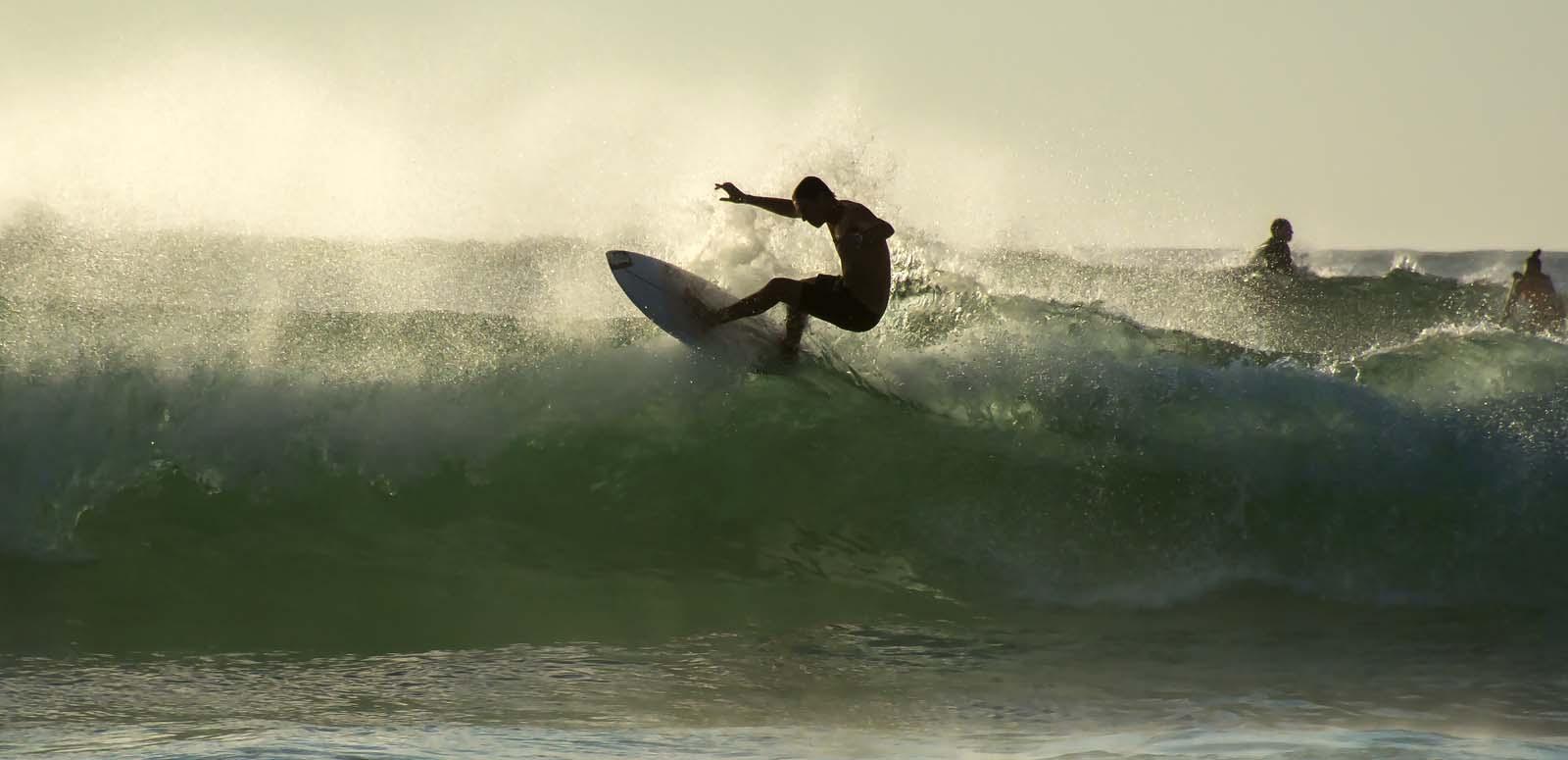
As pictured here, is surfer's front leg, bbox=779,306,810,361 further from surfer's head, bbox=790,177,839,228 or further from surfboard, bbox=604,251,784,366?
surfer's head, bbox=790,177,839,228

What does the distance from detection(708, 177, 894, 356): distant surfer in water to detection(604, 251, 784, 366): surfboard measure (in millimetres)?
356

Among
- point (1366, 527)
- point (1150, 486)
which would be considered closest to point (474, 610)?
point (1150, 486)

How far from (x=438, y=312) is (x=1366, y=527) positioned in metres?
6.79

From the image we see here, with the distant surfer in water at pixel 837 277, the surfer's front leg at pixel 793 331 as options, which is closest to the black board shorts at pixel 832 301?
the distant surfer in water at pixel 837 277

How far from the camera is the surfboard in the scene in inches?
359

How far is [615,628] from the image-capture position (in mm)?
7848

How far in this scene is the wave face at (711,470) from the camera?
8.52 metres

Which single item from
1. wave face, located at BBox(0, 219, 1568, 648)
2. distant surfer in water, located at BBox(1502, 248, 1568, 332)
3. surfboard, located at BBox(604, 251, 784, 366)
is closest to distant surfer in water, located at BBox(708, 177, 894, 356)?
surfboard, located at BBox(604, 251, 784, 366)

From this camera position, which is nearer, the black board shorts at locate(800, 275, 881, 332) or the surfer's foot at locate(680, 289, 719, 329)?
the black board shorts at locate(800, 275, 881, 332)

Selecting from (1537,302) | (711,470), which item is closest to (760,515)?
(711,470)

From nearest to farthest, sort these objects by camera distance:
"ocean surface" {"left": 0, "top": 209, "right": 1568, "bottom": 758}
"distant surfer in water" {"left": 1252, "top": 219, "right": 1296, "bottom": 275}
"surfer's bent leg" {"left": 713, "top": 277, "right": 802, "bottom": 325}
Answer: "ocean surface" {"left": 0, "top": 209, "right": 1568, "bottom": 758}, "surfer's bent leg" {"left": 713, "top": 277, "right": 802, "bottom": 325}, "distant surfer in water" {"left": 1252, "top": 219, "right": 1296, "bottom": 275}

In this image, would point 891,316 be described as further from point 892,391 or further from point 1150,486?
point 1150,486

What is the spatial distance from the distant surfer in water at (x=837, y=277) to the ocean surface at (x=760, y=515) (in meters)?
0.93

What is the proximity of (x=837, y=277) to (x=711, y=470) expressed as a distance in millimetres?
1721
